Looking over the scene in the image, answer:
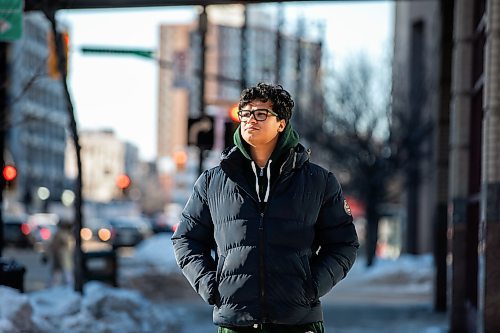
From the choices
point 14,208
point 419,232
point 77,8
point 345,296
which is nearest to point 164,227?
point 419,232

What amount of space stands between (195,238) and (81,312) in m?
8.35

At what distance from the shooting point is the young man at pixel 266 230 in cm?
Result: 485

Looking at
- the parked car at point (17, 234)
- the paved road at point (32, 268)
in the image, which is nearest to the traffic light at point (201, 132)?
the paved road at point (32, 268)

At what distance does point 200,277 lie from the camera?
4.97m

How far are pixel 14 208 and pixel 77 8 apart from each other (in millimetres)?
77113

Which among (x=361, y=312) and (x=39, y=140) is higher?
(x=361, y=312)

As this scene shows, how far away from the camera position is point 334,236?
200 inches

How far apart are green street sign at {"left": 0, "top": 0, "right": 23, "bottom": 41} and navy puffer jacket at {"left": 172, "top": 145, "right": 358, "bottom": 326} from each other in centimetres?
803

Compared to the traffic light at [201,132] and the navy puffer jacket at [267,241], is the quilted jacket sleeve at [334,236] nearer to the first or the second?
the navy puffer jacket at [267,241]

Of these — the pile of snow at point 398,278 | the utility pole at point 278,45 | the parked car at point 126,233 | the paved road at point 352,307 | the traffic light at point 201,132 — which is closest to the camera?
the paved road at point 352,307

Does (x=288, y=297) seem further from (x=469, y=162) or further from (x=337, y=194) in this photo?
(x=469, y=162)

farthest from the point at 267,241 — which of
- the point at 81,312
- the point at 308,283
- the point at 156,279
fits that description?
the point at 156,279

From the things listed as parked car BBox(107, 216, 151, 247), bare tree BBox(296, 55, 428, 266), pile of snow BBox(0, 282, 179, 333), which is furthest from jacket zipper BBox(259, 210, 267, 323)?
parked car BBox(107, 216, 151, 247)

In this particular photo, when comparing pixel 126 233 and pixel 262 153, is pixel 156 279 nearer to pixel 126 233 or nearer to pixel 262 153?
pixel 262 153
